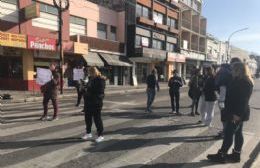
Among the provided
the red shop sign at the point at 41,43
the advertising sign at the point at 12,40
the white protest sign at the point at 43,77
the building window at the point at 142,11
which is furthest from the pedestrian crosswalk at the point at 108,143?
the building window at the point at 142,11

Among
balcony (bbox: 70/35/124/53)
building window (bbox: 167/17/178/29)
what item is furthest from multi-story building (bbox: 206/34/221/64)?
balcony (bbox: 70/35/124/53)

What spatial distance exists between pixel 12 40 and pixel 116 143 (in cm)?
1546

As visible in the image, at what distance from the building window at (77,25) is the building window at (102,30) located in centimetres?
227

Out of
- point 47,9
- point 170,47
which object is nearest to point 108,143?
point 47,9

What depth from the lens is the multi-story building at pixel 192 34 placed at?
52.0m

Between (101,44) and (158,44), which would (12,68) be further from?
(158,44)

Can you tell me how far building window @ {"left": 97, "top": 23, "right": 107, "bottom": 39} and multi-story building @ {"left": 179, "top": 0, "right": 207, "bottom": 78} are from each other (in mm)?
18788

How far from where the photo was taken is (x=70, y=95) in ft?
67.9

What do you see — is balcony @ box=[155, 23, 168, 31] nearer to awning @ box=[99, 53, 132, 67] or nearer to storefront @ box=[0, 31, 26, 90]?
awning @ box=[99, 53, 132, 67]

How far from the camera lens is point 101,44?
31078 mm

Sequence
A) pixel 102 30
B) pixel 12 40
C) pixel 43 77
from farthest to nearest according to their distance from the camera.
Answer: pixel 102 30 < pixel 12 40 < pixel 43 77

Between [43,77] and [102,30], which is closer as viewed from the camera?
[43,77]

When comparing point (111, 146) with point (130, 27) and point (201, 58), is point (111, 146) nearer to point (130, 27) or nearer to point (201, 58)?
point (130, 27)

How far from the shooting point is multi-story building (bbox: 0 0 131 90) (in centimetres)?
2188
